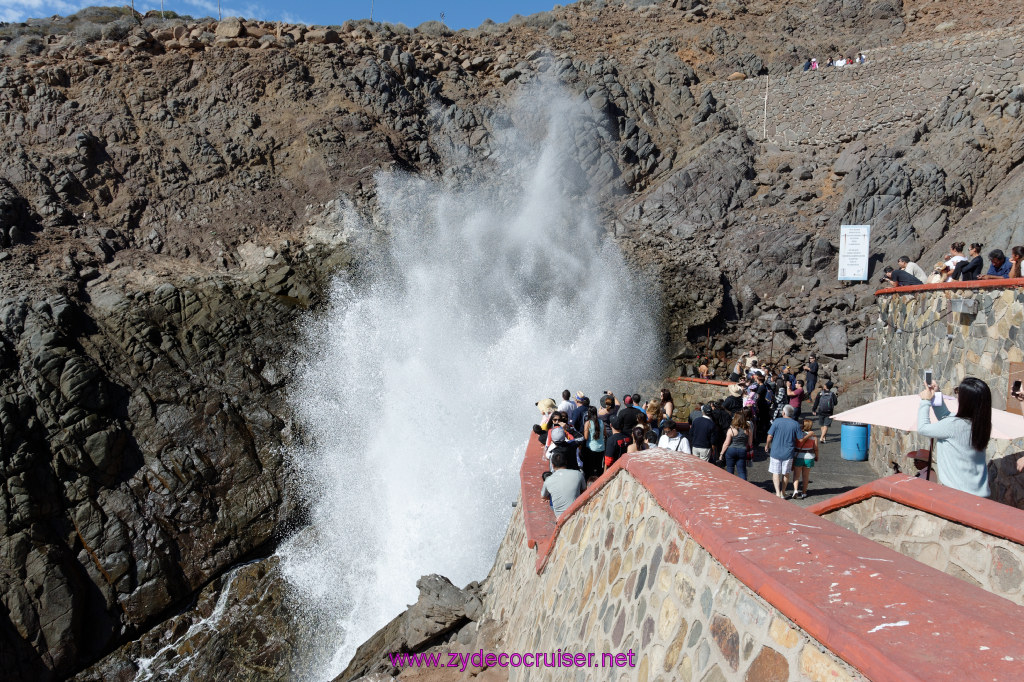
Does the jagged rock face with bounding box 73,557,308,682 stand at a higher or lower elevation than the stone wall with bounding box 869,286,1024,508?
lower

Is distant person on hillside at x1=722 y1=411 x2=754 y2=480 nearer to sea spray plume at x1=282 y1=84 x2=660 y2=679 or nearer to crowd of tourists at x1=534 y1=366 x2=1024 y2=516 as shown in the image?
crowd of tourists at x1=534 y1=366 x2=1024 y2=516

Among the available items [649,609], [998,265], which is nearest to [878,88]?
[998,265]

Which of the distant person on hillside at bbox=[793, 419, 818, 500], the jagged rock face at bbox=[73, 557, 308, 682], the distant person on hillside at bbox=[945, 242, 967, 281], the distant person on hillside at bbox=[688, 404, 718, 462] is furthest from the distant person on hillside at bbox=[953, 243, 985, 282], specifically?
the jagged rock face at bbox=[73, 557, 308, 682]

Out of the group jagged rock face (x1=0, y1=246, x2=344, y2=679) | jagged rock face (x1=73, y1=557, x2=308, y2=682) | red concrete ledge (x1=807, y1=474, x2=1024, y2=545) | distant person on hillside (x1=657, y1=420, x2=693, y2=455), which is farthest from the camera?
jagged rock face (x1=0, y1=246, x2=344, y2=679)

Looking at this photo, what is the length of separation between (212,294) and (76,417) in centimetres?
487

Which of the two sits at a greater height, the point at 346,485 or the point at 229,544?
the point at 346,485

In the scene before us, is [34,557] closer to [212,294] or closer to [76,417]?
[76,417]

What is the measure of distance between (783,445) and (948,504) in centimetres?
504

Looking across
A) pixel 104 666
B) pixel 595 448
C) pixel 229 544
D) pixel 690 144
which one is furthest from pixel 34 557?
pixel 690 144

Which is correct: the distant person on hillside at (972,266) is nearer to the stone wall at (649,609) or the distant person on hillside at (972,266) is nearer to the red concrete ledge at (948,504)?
the red concrete ledge at (948,504)

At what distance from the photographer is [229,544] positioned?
14.4 meters

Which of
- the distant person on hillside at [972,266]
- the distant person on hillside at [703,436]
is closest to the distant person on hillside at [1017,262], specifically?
the distant person on hillside at [972,266]

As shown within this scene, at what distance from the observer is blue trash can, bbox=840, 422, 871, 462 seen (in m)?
11.3

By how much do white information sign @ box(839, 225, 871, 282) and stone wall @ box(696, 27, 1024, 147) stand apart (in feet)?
22.4
